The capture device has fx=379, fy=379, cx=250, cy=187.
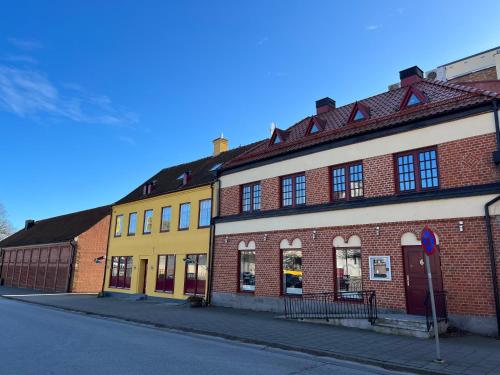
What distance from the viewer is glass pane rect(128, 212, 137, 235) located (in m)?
27.3

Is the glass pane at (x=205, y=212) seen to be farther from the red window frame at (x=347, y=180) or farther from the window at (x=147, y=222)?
the red window frame at (x=347, y=180)

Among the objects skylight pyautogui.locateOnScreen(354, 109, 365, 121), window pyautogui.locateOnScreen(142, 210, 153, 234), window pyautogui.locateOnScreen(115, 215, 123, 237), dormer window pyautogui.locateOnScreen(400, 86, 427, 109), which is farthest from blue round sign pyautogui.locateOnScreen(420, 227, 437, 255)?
window pyautogui.locateOnScreen(115, 215, 123, 237)

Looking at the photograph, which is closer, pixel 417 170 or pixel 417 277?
pixel 417 277

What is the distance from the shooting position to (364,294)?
13688 millimetres

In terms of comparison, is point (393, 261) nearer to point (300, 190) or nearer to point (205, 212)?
point (300, 190)

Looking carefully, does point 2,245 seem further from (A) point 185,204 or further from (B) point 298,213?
(B) point 298,213

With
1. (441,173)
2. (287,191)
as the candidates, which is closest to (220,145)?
(287,191)

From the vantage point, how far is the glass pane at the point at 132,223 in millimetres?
27312

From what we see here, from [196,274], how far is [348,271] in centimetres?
960

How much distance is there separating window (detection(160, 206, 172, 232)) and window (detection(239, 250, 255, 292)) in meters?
6.97

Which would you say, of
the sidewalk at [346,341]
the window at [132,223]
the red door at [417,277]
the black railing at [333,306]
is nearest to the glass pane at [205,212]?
the sidewalk at [346,341]

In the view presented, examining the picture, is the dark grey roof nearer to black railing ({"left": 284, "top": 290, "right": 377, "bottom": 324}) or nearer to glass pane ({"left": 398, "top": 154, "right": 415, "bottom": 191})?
black railing ({"left": 284, "top": 290, "right": 377, "bottom": 324})

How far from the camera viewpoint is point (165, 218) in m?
24.4

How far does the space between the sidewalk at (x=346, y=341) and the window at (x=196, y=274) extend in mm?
4607
